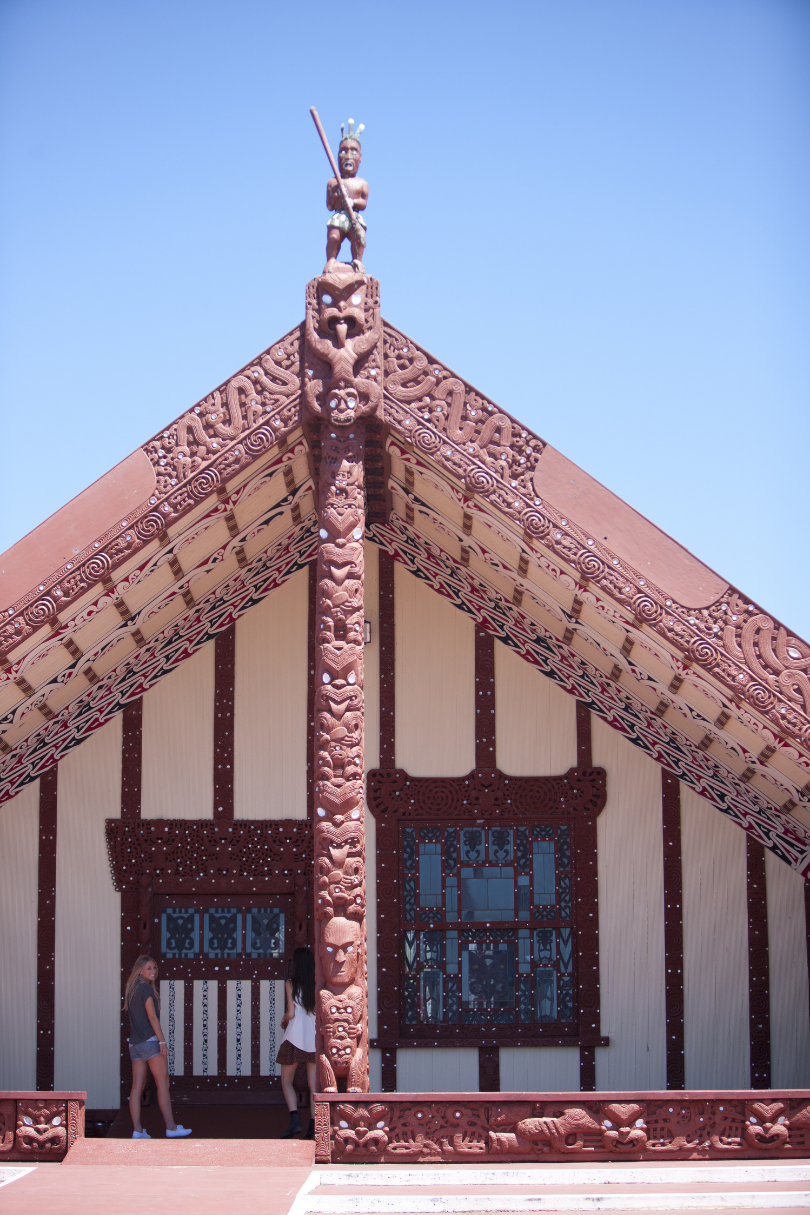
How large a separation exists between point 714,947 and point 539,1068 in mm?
1358

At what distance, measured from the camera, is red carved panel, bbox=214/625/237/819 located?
8.19 meters

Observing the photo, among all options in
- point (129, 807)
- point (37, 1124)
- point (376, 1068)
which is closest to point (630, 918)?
point (376, 1068)

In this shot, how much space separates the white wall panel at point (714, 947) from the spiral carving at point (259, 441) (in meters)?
3.69

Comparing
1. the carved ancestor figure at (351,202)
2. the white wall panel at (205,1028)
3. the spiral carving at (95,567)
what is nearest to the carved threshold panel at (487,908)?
the white wall panel at (205,1028)

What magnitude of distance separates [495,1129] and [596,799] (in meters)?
2.81

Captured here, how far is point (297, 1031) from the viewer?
23.7 feet

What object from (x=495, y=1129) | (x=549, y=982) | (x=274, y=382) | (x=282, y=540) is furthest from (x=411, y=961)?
(x=274, y=382)

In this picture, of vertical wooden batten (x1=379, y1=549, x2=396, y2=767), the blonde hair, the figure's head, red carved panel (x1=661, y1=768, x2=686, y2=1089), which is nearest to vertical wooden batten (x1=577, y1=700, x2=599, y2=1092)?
red carved panel (x1=661, y1=768, x2=686, y2=1089)

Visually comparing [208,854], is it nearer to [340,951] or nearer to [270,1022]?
[270,1022]

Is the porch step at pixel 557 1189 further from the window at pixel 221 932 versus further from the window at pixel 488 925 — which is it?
the window at pixel 221 932

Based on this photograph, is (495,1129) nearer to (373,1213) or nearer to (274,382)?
(373,1213)

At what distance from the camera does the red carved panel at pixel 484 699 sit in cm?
822

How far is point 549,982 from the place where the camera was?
801 cm

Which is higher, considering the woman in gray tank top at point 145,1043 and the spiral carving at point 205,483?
the spiral carving at point 205,483
